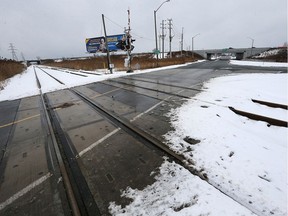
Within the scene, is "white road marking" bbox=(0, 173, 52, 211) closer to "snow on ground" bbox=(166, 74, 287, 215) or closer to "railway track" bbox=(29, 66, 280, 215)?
"railway track" bbox=(29, 66, 280, 215)

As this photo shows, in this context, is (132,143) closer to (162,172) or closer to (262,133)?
(162,172)

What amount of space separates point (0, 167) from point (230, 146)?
4.68 metres

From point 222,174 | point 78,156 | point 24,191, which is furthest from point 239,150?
point 24,191

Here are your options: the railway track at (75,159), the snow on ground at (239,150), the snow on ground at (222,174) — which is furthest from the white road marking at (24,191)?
the snow on ground at (239,150)

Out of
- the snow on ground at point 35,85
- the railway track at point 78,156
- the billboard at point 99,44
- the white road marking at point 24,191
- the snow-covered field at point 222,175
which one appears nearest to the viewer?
the snow-covered field at point 222,175

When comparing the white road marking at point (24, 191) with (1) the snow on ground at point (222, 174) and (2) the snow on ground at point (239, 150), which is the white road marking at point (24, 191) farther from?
(2) the snow on ground at point (239, 150)

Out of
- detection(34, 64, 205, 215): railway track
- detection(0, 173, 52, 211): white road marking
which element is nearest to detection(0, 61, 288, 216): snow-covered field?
detection(34, 64, 205, 215): railway track

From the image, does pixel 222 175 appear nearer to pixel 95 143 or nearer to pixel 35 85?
pixel 95 143

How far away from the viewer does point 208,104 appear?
6.25 metres

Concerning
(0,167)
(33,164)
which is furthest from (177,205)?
(0,167)

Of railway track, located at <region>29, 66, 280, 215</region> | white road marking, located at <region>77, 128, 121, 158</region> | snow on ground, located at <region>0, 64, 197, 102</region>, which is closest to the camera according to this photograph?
railway track, located at <region>29, 66, 280, 215</region>

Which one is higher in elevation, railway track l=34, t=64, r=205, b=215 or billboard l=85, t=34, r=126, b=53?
billboard l=85, t=34, r=126, b=53

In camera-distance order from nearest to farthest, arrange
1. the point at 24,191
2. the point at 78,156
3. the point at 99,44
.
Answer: the point at 24,191, the point at 78,156, the point at 99,44

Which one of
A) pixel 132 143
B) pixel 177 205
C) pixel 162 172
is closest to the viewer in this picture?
pixel 177 205
